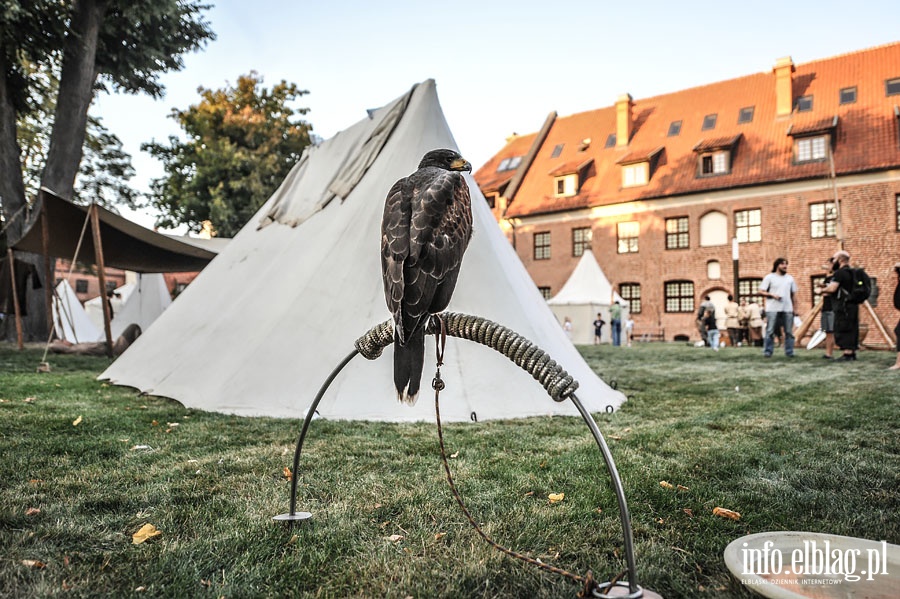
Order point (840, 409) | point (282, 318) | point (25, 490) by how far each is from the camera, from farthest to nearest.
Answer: point (282, 318), point (840, 409), point (25, 490)

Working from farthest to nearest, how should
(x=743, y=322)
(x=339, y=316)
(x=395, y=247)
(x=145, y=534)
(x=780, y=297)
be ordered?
(x=743, y=322) → (x=780, y=297) → (x=339, y=316) → (x=145, y=534) → (x=395, y=247)

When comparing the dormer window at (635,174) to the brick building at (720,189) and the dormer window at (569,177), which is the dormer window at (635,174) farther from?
the dormer window at (569,177)

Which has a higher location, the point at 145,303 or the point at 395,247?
the point at 145,303

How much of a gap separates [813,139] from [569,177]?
389 inches

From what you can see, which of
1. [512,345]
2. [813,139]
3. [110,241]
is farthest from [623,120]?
[512,345]

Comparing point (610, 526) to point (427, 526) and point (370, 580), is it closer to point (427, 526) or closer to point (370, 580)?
point (427, 526)

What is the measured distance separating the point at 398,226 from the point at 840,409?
4419 millimetres

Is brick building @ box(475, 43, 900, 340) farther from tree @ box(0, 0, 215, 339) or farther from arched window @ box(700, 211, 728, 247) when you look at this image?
tree @ box(0, 0, 215, 339)

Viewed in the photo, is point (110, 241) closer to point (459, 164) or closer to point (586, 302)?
point (459, 164)

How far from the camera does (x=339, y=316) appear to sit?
4676mm

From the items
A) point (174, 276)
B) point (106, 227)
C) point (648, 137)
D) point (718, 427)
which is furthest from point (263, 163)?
point (718, 427)

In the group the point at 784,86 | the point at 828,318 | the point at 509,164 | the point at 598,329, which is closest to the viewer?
the point at 828,318

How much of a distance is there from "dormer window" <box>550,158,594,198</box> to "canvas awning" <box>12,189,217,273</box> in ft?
63.8

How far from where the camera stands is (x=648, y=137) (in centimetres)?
2642
